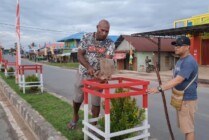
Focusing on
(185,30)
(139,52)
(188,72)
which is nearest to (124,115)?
(188,72)

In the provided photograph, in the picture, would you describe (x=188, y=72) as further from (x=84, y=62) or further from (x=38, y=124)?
(x=38, y=124)

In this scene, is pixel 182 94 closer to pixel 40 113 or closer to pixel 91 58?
pixel 91 58

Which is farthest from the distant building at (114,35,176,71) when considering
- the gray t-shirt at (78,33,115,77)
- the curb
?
the gray t-shirt at (78,33,115,77)

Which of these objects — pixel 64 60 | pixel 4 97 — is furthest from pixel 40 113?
pixel 64 60

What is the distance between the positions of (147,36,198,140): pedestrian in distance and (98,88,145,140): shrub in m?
0.41

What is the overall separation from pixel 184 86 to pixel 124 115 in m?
0.92

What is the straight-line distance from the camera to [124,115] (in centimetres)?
393

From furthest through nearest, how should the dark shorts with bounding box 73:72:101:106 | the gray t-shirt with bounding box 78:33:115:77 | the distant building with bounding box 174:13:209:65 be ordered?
1. the distant building with bounding box 174:13:209:65
2. the dark shorts with bounding box 73:72:101:106
3. the gray t-shirt with bounding box 78:33:115:77

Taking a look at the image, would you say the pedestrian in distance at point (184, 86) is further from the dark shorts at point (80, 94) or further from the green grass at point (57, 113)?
the green grass at point (57, 113)

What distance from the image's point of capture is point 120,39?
109ft

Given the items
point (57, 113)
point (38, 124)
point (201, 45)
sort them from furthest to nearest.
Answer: point (201, 45) < point (57, 113) < point (38, 124)

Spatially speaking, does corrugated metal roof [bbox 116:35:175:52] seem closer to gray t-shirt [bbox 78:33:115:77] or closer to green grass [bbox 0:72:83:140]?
green grass [bbox 0:72:83:140]

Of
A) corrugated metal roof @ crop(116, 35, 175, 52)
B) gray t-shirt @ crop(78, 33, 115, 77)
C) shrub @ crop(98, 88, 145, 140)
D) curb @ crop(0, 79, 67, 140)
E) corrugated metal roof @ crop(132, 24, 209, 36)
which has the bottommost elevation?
curb @ crop(0, 79, 67, 140)

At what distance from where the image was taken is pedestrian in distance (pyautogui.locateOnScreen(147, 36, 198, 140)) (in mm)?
3650
